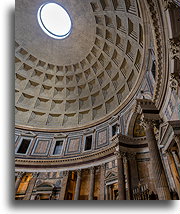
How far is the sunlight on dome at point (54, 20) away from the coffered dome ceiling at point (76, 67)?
0.39 m

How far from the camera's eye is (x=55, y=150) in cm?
1316

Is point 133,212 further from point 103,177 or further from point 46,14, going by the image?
point 46,14

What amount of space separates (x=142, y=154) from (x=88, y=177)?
382 centimetres

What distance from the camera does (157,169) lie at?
562 cm

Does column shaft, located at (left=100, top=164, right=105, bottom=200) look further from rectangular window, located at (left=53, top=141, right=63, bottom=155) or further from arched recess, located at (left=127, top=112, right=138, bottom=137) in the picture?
rectangular window, located at (left=53, top=141, right=63, bottom=155)

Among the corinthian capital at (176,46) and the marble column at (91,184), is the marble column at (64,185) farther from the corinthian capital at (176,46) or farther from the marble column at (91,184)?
the corinthian capital at (176,46)

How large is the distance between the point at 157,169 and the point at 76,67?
11515 mm

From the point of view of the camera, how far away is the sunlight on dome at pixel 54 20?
498 inches

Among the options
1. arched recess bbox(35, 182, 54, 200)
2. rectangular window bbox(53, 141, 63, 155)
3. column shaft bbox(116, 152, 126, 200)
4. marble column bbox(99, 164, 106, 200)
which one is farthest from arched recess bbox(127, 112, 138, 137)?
arched recess bbox(35, 182, 54, 200)

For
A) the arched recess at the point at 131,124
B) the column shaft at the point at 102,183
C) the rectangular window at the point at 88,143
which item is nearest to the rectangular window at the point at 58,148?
the rectangular window at the point at 88,143

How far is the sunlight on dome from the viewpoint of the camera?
41.5ft

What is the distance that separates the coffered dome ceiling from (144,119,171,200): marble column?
14.2 ft

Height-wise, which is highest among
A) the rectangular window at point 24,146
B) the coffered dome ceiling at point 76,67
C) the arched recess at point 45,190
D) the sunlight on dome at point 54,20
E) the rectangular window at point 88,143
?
the sunlight on dome at point 54,20

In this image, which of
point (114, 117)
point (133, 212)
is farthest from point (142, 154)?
point (133, 212)
